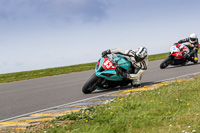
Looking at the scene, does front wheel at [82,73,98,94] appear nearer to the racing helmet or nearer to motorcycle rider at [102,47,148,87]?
motorcycle rider at [102,47,148,87]

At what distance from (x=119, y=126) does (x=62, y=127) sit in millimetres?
1037

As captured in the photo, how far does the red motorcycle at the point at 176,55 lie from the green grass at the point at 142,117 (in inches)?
320

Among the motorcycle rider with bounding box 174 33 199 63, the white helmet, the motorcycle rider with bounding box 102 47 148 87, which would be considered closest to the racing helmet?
the motorcycle rider with bounding box 102 47 148 87

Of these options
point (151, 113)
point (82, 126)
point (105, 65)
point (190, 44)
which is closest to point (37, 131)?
point (82, 126)

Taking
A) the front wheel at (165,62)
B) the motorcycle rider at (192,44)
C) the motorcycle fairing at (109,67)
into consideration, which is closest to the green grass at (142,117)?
the motorcycle fairing at (109,67)

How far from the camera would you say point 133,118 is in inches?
202

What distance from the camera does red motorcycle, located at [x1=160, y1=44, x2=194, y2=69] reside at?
48.1ft

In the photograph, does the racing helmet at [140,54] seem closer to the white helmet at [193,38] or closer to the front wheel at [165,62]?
the front wheel at [165,62]

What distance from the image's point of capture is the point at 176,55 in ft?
48.3

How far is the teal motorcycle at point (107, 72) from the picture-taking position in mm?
8773

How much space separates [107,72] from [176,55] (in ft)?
23.4

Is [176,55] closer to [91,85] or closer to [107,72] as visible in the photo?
[107,72]

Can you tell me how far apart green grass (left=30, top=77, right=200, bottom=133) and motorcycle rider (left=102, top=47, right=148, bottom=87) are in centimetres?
224

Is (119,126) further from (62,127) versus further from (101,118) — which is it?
(62,127)
